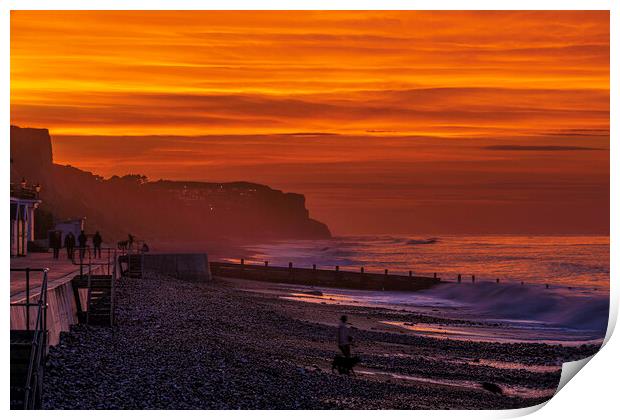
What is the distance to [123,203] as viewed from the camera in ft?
398

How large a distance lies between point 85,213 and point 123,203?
635cm

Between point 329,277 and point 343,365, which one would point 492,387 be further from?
point 329,277

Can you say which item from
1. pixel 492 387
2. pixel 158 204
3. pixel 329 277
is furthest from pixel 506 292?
pixel 158 204

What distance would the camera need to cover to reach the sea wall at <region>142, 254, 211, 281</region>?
44.6 meters

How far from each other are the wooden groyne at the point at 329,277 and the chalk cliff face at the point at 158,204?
133 ft

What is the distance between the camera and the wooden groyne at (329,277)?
185ft

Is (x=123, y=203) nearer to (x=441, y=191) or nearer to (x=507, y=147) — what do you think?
(x=441, y=191)

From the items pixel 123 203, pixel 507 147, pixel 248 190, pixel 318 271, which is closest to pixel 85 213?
pixel 123 203

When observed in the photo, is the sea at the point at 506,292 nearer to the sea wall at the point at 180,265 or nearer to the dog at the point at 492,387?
the sea wall at the point at 180,265

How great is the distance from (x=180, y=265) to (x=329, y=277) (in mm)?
16441

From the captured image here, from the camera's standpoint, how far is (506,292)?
5188cm

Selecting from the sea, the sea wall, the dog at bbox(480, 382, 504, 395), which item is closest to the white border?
the dog at bbox(480, 382, 504, 395)
